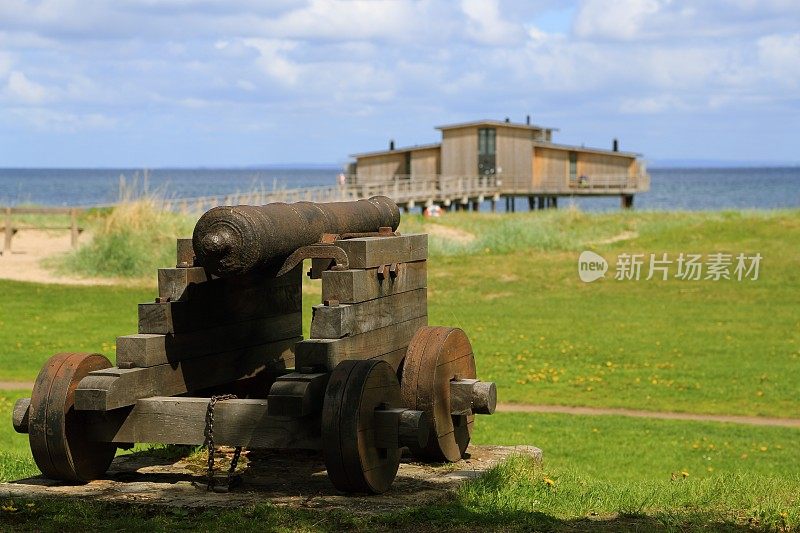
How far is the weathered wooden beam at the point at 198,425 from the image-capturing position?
6512 millimetres

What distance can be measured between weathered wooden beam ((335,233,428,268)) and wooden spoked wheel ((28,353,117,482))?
1577 millimetres

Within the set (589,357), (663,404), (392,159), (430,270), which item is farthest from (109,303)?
(392,159)

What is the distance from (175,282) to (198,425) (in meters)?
0.87

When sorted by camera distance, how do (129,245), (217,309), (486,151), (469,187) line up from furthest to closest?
(486,151), (469,187), (129,245), (217,309)

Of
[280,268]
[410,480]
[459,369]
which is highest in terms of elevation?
[280,268]

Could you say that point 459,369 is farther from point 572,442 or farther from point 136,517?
point 572,442

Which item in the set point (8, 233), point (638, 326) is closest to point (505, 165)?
point (8, 233)

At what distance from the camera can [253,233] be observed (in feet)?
21.8

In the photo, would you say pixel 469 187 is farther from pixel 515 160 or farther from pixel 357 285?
pixel 357 285

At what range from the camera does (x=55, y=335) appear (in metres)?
19.3

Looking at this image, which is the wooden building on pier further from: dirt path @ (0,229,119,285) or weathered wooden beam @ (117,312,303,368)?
weathered wooden beam @ (117,312,303,368)

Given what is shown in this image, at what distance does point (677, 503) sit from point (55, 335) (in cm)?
1442

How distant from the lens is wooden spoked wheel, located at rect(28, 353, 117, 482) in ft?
22.0

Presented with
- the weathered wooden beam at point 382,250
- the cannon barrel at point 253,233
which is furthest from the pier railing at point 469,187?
the cannon barrel at point 253,233
